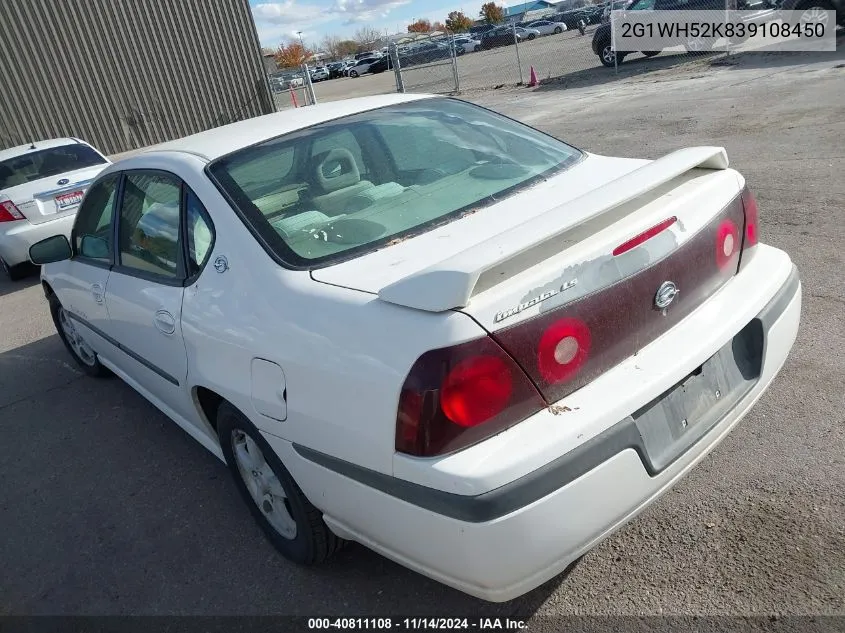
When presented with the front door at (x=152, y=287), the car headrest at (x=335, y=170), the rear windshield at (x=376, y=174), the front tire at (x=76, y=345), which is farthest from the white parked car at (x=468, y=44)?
the car headrest at (x=335, y=170)

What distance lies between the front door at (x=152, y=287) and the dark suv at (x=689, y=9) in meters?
14.7

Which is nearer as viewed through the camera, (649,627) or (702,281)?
(649,627)

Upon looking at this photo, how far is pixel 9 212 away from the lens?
7.72 meters

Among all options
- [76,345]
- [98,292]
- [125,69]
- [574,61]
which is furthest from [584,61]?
[98,292]

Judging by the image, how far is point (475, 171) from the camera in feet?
9.61

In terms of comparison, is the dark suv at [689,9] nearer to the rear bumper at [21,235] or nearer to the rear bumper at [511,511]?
the rear bumper at [21,235]

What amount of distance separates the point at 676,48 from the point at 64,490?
17513 mm

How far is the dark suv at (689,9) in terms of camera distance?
15.5 metres

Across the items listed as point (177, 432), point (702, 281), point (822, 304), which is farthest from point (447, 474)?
point (822, 304)

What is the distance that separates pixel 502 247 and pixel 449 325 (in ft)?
0.99

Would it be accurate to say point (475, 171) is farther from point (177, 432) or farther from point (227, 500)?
point (177, 432)

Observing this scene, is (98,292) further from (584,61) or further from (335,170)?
(584,61)

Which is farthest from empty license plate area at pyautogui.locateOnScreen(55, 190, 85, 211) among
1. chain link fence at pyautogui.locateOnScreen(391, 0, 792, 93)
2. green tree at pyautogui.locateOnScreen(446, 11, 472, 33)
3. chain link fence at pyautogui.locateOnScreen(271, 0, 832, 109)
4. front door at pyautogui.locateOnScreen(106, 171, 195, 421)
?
green tree at pyautogui.locateOnScreen(446, 11, 472, 33)

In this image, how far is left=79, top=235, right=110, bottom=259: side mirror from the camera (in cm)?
369
